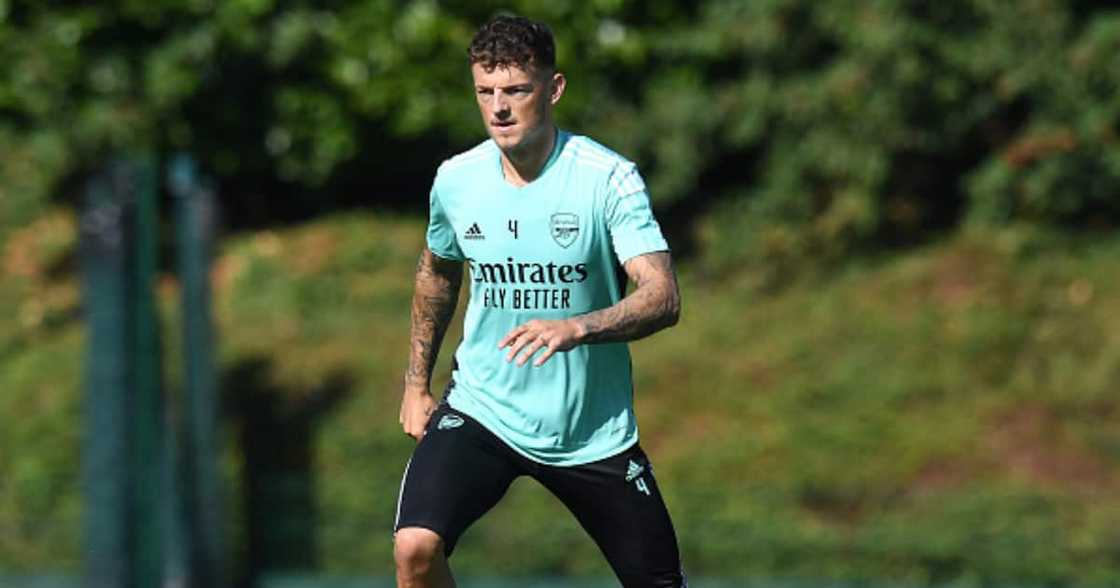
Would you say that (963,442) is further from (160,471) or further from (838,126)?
(160,471)

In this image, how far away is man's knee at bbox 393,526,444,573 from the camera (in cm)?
697

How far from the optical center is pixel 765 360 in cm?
1678

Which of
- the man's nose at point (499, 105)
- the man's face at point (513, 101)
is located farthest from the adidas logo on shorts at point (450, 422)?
the man's nose at point (499, 105)

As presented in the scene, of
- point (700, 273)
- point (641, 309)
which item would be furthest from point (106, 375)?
point (641, 309)

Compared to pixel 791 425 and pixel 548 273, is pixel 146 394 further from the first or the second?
pixel 548 273

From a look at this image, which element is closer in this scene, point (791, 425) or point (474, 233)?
point (474, 233)

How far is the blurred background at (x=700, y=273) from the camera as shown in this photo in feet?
51.5

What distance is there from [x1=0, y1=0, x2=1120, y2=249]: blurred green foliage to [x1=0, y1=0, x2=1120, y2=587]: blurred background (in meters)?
0.03

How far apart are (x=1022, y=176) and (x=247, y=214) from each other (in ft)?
23.0

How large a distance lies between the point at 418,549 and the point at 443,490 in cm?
24

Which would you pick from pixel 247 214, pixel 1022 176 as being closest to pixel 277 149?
pixel 247 214

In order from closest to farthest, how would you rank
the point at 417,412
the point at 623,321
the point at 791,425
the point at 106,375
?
the point at 623,321 < the point at 417,412 < the point at 106,375 < the point at 791,425

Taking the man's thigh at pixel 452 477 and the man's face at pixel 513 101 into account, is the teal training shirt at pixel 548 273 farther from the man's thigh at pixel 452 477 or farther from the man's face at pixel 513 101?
the man's face at pixel 513 101

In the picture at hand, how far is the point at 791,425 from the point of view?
16.1 meters
